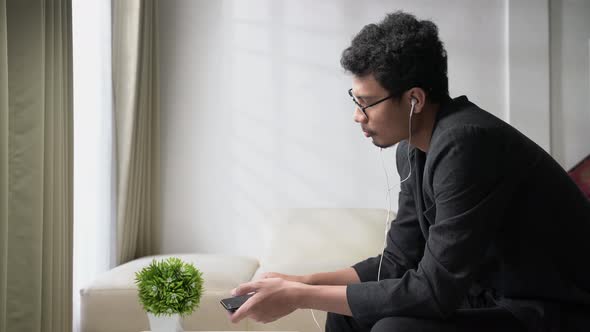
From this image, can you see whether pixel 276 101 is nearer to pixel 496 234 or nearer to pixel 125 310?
pixel 125 310

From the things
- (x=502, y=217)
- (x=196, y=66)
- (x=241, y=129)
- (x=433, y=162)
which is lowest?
(x=502, y=217)

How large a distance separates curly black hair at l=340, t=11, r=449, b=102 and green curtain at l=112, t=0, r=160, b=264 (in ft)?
6.82

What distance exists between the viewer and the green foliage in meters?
1.47

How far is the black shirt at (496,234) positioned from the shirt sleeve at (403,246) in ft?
1.00

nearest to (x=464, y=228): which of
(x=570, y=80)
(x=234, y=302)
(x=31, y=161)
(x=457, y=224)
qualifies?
(x=457, y=224)

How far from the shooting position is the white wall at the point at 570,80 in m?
3.31

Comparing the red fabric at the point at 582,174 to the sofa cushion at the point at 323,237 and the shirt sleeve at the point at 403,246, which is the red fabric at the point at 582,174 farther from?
the shirt sleeve at the point at 403,246

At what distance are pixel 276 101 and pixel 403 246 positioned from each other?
200cm

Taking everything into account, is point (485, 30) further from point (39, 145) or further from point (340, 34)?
point (39, 145)

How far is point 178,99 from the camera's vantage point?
3.44m

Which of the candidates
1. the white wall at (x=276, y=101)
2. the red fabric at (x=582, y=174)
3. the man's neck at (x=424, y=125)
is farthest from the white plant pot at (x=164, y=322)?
the red fabric at (x=582, y=174)

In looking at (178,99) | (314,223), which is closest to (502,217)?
(314,223)

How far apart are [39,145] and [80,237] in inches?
33.3

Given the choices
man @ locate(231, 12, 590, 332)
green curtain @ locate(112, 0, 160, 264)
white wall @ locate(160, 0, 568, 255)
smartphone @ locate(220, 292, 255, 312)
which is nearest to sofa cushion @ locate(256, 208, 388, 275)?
white wall @ locate(160, 0, 568, 255)
